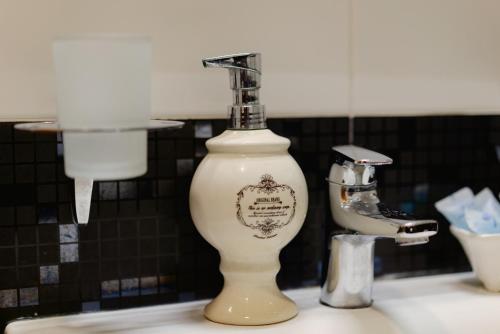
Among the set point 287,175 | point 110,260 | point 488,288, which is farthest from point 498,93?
point 110,260

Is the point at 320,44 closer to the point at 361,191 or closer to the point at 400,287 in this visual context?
the point at 361,191

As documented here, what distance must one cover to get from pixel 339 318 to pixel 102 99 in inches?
12.3

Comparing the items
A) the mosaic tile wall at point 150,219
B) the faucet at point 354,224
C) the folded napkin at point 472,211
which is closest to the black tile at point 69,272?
the mosaic tile wall at point 150,219

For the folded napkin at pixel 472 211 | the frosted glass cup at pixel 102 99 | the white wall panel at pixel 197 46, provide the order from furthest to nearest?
the folded napkin at pixel 472 211 → the white wall panel at pixel 197 46 → the frosted glass cup at pixel 102 99

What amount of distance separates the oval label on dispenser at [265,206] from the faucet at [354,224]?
66 mm

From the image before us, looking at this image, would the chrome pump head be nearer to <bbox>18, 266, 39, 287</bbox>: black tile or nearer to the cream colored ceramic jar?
the cream colored ceramic jar

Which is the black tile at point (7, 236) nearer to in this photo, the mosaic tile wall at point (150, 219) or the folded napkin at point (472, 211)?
the mosaic tile wall at point (150, 219)

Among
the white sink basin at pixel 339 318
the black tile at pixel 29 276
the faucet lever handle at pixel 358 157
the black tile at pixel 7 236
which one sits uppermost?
the faucet lever handle at pixel 358 157

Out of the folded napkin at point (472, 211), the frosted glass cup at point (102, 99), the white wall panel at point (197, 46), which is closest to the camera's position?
the frosted glass cup at point (102, 99)

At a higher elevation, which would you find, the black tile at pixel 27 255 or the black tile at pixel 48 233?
the black tile at pixel 48 233

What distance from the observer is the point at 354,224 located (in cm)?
67

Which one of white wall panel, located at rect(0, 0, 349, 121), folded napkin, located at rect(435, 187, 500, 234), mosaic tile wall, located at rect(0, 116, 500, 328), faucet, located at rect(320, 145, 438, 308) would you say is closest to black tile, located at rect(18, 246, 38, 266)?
mosaic tile wall, located at rect(0, 116, 500, 328)

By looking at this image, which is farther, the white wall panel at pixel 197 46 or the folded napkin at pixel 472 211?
the folded napkin at pixel 472 211

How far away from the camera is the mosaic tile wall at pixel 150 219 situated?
2.15 feet
